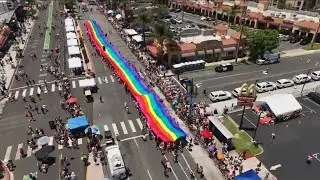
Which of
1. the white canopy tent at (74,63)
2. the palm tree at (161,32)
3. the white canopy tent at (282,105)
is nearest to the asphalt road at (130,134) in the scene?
the white canopy tent at (74,63)

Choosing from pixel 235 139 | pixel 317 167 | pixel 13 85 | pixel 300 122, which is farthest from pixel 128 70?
pixel 317 167

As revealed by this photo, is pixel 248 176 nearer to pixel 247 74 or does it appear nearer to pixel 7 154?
pixel 7 154

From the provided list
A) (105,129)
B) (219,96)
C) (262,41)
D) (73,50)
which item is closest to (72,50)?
(73,50)

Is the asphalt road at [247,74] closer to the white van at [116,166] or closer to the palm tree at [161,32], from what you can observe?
the palm tree at [161,32]

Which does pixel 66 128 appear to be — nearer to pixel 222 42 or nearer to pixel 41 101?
pixel 41 101

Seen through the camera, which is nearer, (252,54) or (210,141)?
(210,141)
